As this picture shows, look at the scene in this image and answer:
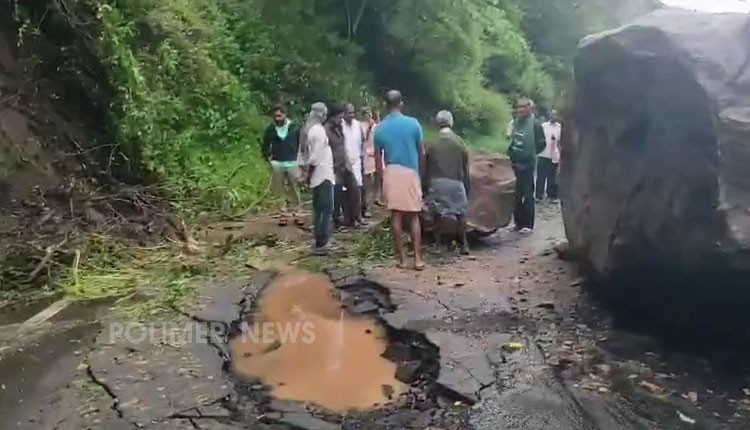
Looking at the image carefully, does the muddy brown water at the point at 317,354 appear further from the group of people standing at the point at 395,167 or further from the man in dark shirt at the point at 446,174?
the man in dark shirt at the point at 446,174

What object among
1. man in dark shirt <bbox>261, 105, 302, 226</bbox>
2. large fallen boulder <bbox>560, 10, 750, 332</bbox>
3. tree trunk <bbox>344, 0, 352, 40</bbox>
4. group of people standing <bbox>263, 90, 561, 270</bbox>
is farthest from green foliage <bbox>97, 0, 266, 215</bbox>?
large fallen boulder <bbox>560, 10, 750, 332</bbox>

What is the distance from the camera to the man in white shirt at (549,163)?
12.2 meters

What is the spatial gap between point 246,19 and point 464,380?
1273cm

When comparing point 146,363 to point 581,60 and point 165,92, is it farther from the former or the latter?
point 165,92

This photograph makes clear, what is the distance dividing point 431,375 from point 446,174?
12.2 ft

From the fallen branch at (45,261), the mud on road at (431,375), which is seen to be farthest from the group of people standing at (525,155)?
the fallen branch at (45,261)

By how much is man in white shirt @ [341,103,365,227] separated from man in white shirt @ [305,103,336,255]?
111cm

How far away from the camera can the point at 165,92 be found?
12461mm

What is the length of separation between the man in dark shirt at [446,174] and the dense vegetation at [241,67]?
3774mm

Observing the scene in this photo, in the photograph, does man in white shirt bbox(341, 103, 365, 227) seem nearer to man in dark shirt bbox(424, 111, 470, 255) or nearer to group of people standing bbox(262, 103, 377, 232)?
group of people standing bbox(262, 103, 377, 232)

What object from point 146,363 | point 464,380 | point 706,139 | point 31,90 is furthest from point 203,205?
point 706,139

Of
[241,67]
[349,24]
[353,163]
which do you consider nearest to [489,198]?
[353,163]

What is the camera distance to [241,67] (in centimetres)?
1560

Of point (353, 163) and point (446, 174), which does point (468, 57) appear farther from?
point (446, 174)
